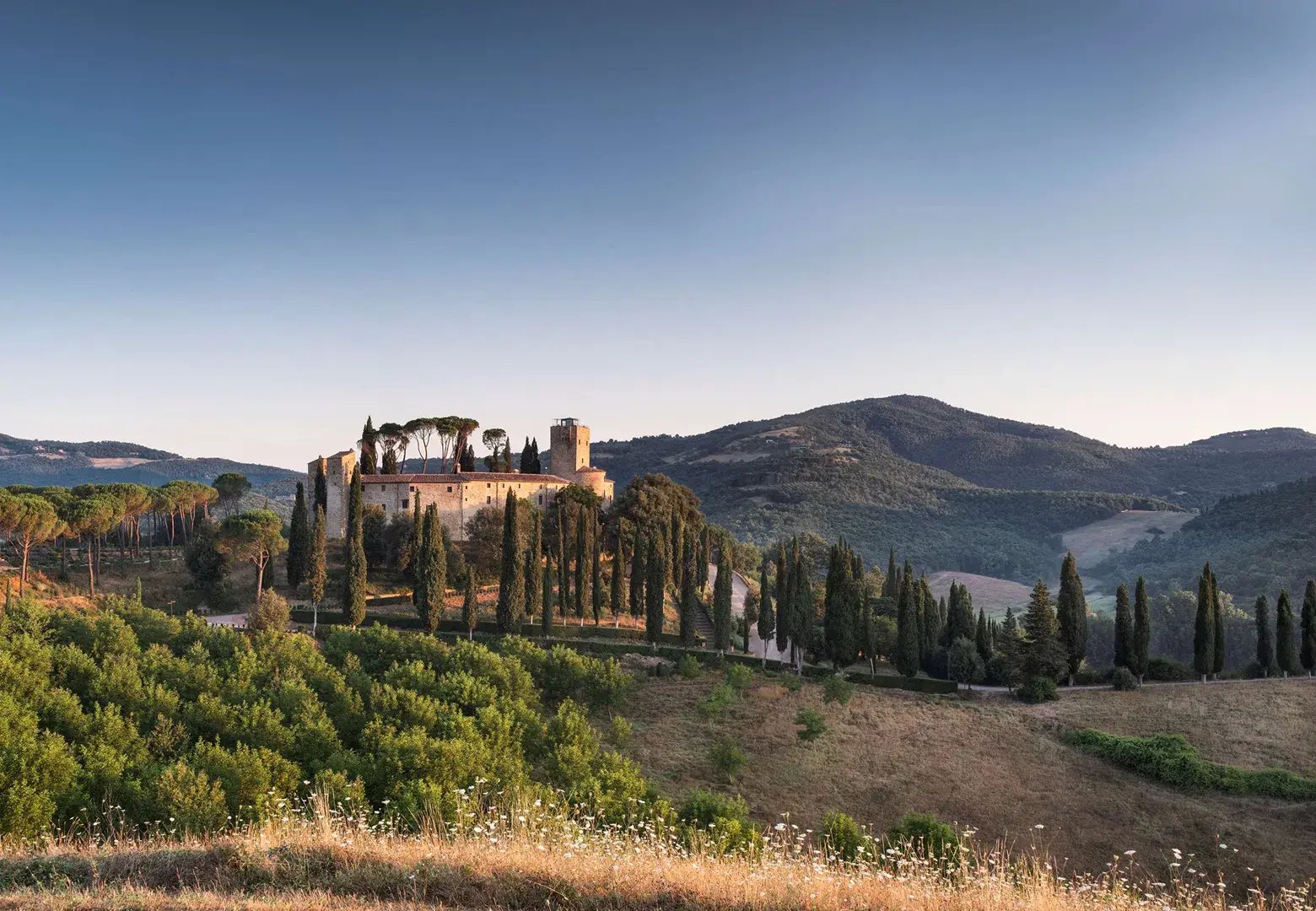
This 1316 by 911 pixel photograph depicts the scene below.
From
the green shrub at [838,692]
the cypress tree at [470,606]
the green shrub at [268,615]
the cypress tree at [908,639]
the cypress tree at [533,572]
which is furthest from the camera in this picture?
the cypress tree at [533,572]

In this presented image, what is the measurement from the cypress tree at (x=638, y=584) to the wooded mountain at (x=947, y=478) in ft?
205

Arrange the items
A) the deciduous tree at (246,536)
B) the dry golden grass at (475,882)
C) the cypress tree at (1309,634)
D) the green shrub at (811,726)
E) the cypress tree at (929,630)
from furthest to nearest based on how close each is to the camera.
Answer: the deciduous tree at (246,536), the cypress tree at (929,630), the cypress tree at (1309,634), the green shrub at (811,726), the dry golden grass at (475,882)

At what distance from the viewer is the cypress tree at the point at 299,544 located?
46344 millimetres

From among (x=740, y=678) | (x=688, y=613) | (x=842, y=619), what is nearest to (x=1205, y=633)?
(x=842, y=619)

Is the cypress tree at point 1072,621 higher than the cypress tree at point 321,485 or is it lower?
lower

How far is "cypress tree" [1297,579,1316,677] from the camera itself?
40875mm

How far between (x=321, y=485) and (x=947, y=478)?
126567 millimetres

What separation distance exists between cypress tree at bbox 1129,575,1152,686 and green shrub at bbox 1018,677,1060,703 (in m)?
5.25

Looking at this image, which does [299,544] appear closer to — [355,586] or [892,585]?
[355,586]

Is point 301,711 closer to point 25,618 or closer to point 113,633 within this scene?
point 113,633

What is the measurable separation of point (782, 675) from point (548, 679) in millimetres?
13057

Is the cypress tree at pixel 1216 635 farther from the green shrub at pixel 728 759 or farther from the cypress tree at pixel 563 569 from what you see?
the cypress tree at pixel 563 569

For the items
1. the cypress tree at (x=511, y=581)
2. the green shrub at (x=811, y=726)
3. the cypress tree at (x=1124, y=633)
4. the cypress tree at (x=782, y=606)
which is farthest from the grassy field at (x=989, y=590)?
the green shrub at (x=811, y=726)

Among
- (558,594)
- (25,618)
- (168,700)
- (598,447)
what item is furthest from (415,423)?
(598,447)
